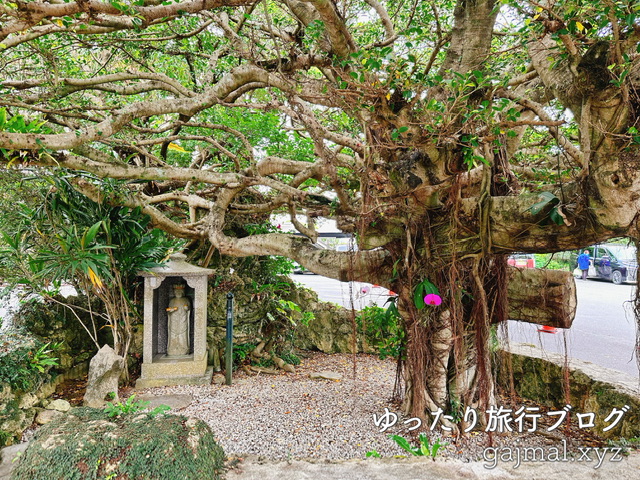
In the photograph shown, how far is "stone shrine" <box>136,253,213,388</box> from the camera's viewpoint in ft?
15.6

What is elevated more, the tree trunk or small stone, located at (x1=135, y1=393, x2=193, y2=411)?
the tree trunk

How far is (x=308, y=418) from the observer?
3.82 m

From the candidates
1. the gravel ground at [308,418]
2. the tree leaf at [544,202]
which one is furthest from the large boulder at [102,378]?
the tree leaf at [544,202]

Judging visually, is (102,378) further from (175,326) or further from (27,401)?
(175,326)

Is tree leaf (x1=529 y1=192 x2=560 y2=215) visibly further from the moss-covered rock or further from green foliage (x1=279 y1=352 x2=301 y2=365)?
green foliage (x1=279 y1=352 x2=301 y2=365)

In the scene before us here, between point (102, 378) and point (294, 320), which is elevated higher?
point (294, 320)

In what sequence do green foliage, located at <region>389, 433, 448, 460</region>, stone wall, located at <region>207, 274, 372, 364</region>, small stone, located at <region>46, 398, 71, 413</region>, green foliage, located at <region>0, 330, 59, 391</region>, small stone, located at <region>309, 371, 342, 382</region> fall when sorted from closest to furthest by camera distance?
green foliage, located at <region>389, 433, 448, 460</region>
green foliage, located at <region>0, 330, 59, 391</region>
small stone, located at <region>46, 398, 71, 413</region>
small stone, located at <region>309, 371, 342, 382</region>
stone wall, located at <region>207, 274, 372, 364</region>

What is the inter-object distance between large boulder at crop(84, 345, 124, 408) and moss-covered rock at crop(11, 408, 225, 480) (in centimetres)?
197

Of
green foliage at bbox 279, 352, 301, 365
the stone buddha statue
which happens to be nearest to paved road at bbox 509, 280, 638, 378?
green foliage at bbox 279, 352, 301, 365

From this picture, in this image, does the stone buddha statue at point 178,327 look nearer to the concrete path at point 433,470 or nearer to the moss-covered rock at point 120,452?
the moss-covered rock at point 120,452

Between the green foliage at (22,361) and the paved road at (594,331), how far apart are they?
3286 millimetres

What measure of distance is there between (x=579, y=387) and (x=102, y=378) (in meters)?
5.09

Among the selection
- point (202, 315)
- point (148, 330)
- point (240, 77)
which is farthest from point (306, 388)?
point (240, 77)

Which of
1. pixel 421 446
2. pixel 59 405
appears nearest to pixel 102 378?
pixel 59 405
